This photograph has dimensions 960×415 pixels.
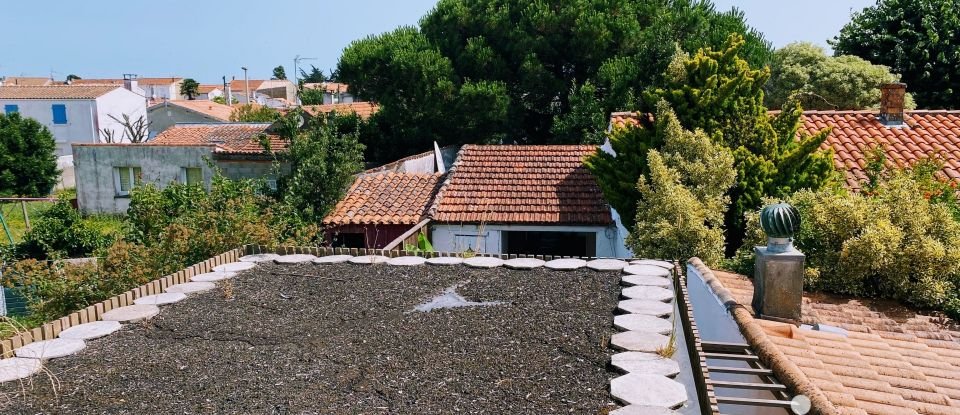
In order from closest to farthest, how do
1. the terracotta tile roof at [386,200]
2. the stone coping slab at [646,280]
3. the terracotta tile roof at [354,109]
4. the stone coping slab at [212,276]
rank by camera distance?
the stone coping slab at [646,280] → the stone coping slab at [212,276] → the terracotta tile roof at [386,200] → the terracotta tile roof at [354,109]

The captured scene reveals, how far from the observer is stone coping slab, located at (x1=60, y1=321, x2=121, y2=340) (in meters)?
5.09

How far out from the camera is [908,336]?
5.80 m

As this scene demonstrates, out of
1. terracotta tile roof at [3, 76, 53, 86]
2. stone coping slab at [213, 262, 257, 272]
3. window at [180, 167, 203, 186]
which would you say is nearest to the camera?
stone coping slab at [213, 262, 257, 272]

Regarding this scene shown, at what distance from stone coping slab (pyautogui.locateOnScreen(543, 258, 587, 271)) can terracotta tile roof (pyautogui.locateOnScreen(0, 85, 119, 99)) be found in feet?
136

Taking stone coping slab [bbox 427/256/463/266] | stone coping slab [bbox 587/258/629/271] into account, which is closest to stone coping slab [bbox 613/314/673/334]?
stone coping slab [bbox 587/258/629/271]

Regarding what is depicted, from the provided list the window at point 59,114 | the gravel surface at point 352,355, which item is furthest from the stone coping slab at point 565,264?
the window at point 59,114

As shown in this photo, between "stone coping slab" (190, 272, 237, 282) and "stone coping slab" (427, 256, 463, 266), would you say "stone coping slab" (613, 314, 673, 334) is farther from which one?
"stone coping slab" (190, 272, 237, 282)

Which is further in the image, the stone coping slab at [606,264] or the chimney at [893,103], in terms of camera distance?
the chimney at [893,103]

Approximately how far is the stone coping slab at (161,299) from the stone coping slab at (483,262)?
286cm

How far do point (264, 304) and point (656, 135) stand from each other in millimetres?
6868

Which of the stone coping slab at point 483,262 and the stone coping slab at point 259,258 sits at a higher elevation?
the stone coping slab at point 259,258

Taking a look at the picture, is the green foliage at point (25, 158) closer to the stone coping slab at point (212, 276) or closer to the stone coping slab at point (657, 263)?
the stone coping slab at point (212, 276)

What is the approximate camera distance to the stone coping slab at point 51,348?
468 cm

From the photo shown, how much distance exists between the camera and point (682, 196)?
8.94 meters
